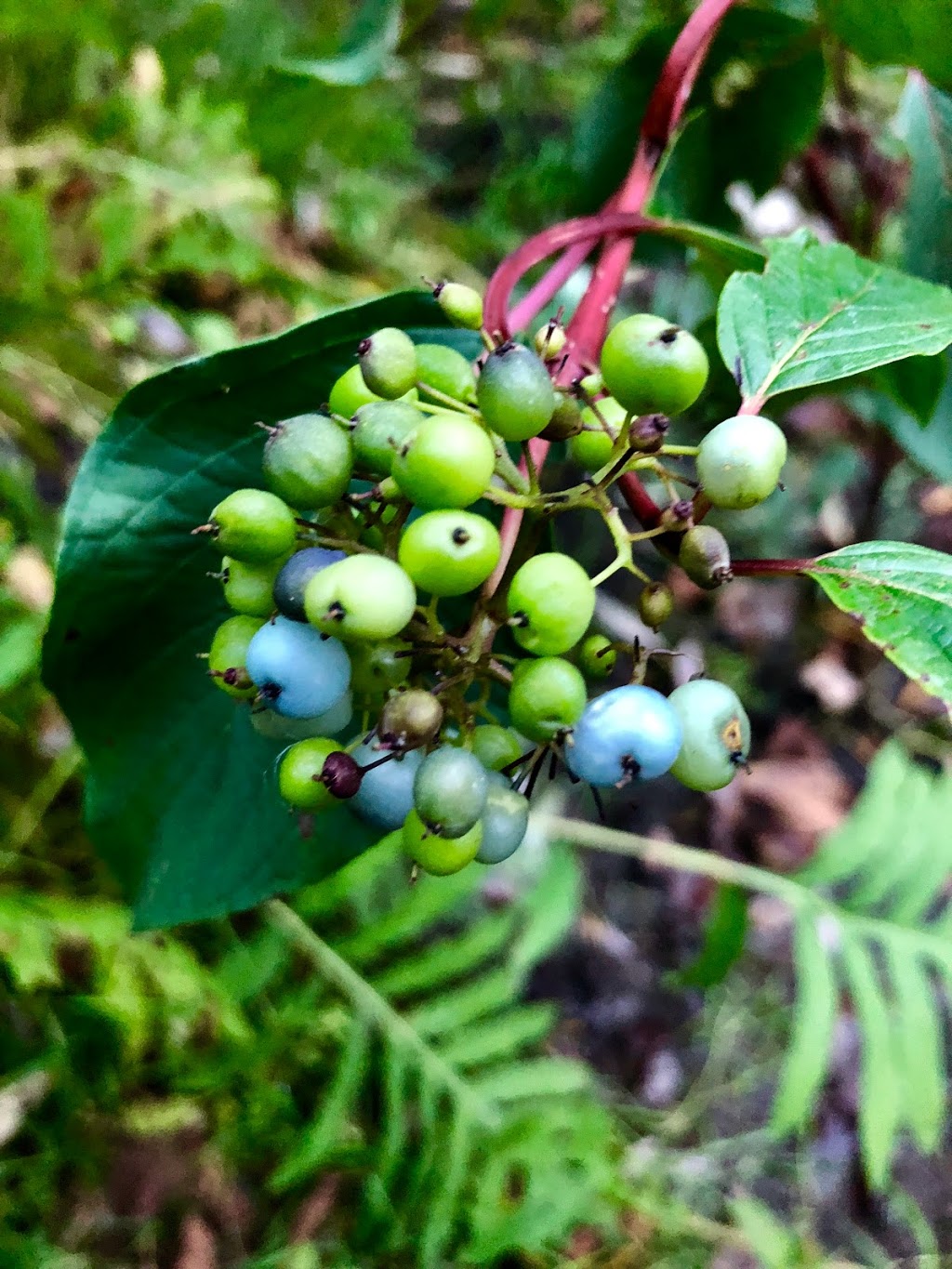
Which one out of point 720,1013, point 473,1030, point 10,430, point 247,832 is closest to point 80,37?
point 10,430

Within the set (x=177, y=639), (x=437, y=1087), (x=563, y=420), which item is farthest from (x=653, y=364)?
(x=437, y=1087)

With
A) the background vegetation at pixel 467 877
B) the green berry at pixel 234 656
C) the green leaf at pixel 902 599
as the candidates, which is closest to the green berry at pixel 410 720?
the green berry at pixel 234 656

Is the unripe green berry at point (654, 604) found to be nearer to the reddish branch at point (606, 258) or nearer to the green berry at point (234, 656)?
the reddish branch at point (606, 258)

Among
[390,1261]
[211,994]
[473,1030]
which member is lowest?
[390,1261]

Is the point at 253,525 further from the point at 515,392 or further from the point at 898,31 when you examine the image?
the point at 898,31

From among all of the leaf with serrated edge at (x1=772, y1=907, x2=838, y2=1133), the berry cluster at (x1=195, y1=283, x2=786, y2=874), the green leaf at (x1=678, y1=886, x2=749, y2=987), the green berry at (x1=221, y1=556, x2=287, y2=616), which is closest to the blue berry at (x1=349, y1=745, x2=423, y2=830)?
the berry cluster at (x1=195, y1=283, x2=786, y2=874)

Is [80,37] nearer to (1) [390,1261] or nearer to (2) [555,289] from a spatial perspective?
(2) [555,289]
